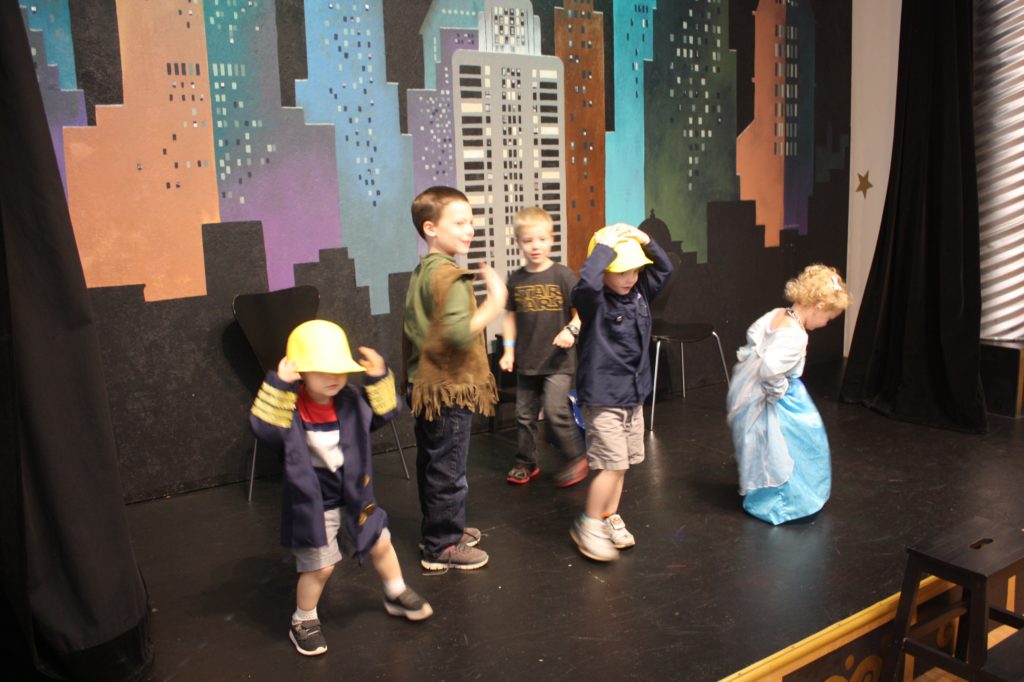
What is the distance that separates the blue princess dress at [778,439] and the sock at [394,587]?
54.2 inches

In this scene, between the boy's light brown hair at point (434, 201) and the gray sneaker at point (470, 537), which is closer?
the boy's light brown hair at point (434, 201)

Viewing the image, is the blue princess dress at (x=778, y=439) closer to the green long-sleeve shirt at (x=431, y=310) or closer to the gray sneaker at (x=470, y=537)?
the gray sneaker at (x=470, y=537)

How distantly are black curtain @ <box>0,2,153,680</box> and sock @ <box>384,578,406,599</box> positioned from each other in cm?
68

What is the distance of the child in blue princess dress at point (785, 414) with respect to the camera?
9.97 ft

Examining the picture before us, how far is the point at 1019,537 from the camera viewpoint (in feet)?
8.11

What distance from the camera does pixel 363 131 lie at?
12.5 ft

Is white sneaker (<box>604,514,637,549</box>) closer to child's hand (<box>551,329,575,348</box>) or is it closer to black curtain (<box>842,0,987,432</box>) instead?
child's hand (<box>551,329,575,348</box>)

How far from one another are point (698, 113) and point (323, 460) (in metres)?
3.44

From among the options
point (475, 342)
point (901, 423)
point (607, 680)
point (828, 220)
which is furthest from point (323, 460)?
point (828, 220)

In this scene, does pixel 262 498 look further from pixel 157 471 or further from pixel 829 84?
pixel 829 84

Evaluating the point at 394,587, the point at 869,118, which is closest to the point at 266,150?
the point at 394,587

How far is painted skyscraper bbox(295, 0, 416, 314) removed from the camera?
3.69m

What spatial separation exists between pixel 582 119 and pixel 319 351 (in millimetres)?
2717

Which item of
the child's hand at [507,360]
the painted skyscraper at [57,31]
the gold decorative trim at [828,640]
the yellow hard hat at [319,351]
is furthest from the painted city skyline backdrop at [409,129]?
the gold decorative trim at [828,640]
